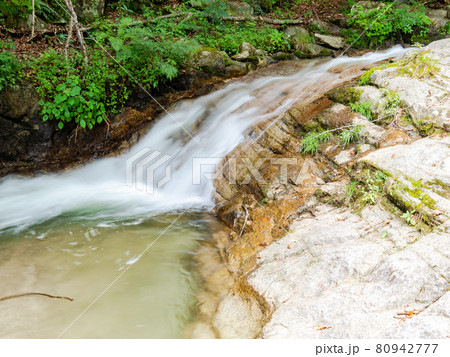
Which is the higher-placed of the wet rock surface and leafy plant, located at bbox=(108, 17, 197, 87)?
leafy plant, located at bbox=(108, 17, 197, 87)

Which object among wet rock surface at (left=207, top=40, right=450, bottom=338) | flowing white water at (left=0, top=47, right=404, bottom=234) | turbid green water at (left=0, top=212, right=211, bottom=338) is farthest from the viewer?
flowing white water at (left=0, top=47, right=404, bottom=234)

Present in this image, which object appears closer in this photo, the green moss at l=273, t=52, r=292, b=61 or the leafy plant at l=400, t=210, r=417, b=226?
the leafy plant at l=400, t=210, r=417, b=226

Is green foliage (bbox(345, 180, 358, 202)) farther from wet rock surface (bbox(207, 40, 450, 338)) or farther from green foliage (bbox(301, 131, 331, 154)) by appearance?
green foliage (bbox(301, 131, 331, 154))

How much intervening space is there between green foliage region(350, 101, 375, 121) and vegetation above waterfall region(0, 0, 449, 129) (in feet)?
12.3

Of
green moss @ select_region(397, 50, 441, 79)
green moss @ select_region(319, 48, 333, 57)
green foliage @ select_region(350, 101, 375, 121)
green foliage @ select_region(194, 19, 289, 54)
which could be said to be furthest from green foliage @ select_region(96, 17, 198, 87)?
green moss @ select_region(319, 48, 333, 57)

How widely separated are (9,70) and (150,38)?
3169 millimetres

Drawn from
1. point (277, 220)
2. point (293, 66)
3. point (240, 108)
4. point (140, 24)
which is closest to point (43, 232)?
point (277, 220)

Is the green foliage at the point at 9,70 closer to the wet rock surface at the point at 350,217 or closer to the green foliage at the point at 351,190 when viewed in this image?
the wet rock surface at the point at 350,217

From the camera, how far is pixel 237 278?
3.43 metres

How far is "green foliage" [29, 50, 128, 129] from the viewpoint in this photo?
5.76 meters

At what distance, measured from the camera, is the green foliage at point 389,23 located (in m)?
8.90

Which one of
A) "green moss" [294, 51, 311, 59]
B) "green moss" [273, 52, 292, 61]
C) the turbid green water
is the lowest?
the turbid green water

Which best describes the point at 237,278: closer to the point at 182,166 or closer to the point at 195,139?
the point at 182,166

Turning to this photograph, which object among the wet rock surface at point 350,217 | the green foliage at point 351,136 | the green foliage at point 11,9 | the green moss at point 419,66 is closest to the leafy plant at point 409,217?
the wet rock surface at point 350,217
